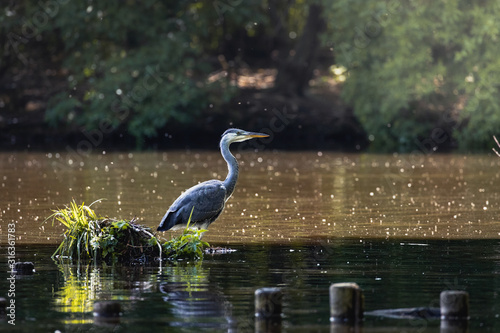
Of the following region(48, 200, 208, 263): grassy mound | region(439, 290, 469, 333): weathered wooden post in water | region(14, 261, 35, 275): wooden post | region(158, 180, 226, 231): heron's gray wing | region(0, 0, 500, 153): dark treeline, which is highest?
region(0, 0, 500, 153): dark treeline

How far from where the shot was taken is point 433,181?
27.3 metres

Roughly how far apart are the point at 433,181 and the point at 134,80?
21.4 metres

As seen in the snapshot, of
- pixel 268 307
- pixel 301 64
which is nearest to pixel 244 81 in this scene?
pixel 301 64

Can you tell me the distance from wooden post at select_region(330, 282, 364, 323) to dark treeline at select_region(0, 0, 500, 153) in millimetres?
31781

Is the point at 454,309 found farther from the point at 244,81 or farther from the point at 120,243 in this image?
the point at 244,81

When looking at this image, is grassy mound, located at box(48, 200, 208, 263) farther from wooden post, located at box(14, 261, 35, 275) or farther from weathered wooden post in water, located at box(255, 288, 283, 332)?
weathered wooden post in water, located at box(255, 288, 283, 332)

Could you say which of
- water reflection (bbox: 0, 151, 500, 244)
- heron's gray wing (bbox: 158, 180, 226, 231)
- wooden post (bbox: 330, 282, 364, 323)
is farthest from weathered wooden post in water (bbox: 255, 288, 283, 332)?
water reflection (bbox: 0, 151, 500, 244)

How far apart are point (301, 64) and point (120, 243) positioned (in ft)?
111

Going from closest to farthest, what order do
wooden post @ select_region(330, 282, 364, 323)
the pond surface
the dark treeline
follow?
wooden post @ select_region(330, 282, 364, 323) → the pond surface → the dark treeline

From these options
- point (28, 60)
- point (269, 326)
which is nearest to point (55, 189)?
point (269, 326)

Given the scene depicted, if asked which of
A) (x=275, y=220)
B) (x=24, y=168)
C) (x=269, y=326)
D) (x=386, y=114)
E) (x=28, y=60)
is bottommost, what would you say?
(x=269, y=326)

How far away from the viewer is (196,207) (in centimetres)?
1535

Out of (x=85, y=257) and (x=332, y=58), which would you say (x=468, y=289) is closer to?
(x=85, y=257)

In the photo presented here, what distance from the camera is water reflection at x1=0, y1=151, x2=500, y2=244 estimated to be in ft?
58.9
